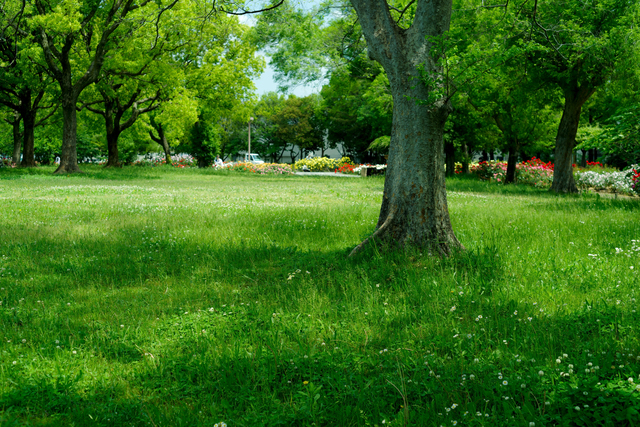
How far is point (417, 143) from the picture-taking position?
18.6 feet

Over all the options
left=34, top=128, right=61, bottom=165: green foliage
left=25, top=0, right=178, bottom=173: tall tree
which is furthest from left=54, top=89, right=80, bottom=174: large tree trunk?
left=34, top=128, right=61, bottom=165: green foliage

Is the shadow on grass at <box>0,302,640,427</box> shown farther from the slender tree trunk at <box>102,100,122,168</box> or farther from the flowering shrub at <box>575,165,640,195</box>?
the slender tree trunk at <box>102,100,122,168</box>

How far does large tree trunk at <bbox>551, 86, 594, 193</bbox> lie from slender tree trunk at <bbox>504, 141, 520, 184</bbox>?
6090mm

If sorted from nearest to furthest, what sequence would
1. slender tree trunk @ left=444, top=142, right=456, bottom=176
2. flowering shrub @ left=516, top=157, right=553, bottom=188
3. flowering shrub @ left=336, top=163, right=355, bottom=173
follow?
1. flowering shrub @ left=516, top=157, right=553, bottom=188
2. slender tree trunk @ left=444, top=142, right=456, bottom=176
3. flowering shrub @ left=336, top=163, right=355, bottom=173

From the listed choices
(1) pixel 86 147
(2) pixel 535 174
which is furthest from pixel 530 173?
(1) pixel 86 147

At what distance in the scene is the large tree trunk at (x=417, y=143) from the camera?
564 cm

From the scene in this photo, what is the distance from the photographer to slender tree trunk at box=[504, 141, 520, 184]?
24.5 meters

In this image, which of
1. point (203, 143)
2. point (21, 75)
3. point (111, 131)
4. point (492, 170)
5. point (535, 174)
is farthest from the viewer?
point (203, 143)

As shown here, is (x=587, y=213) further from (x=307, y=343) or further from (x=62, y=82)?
(x=62, y=82)

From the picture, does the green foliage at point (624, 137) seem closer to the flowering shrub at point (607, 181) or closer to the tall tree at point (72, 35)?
the flowering shrub at point (607, 181)

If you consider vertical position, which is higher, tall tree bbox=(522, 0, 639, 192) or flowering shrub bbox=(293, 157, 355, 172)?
tall tree bbox=(522, 0, 639, 192)

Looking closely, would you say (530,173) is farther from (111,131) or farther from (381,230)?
(111,131)

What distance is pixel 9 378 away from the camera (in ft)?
9.81

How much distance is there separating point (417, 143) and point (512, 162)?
21591 mm
